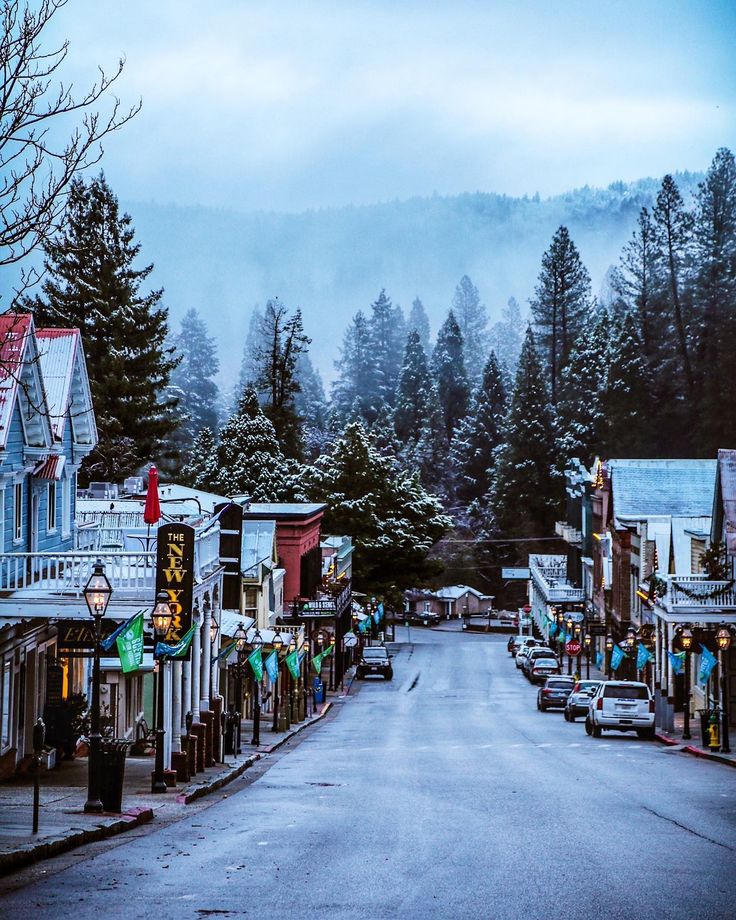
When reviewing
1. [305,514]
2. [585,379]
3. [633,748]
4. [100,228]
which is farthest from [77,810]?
[585,379]

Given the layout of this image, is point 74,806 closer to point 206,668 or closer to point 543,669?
point 206,668

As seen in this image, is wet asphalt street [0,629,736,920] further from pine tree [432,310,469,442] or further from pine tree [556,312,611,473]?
pine tree [432,310,469,442]

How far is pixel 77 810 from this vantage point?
19828 millimetres

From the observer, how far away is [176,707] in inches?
1131

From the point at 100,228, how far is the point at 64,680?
4827cm

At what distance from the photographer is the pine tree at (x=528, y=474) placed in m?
122

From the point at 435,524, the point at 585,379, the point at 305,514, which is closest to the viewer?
the point at 305,514

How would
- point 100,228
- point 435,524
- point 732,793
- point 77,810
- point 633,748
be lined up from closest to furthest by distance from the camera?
point 77,810
point 732,793
point 633,748
point 100,228
point 435,524

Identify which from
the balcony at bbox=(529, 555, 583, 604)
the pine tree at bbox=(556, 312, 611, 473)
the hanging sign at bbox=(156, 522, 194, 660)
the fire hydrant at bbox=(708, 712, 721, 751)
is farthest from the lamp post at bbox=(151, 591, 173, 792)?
the pine tree at bbox=(556, 312, 611, 473)

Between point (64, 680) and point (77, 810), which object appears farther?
point (64, 680)

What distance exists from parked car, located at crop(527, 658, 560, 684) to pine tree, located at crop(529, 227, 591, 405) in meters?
63.0

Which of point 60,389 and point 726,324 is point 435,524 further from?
point 60,389

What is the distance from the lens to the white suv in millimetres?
40375

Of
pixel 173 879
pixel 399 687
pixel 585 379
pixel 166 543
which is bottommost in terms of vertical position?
pixel 399 687
